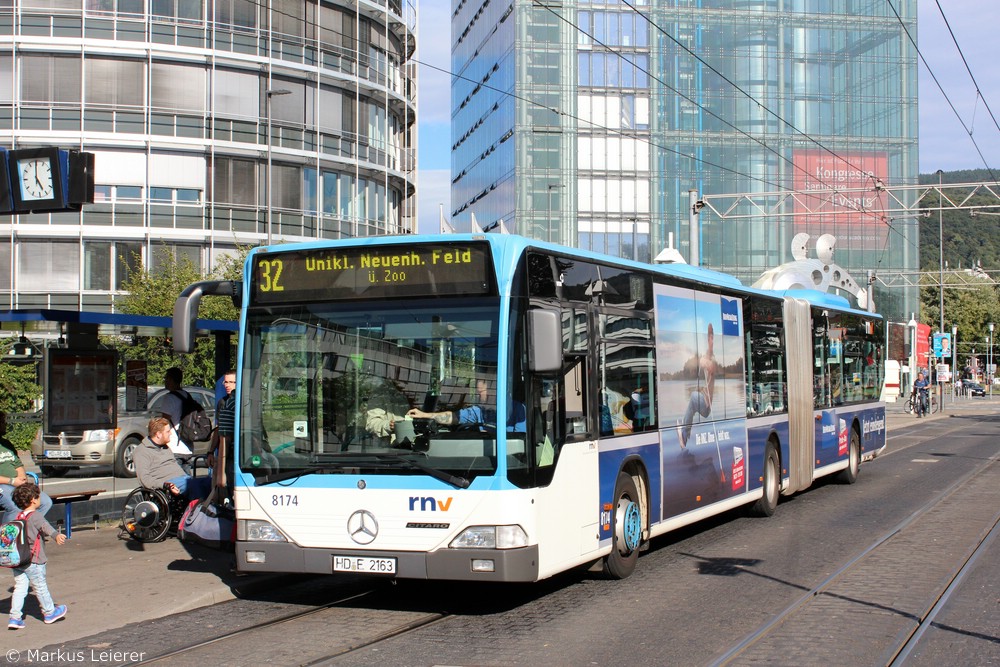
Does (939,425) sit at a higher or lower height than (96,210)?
lower

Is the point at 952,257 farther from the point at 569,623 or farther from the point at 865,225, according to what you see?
the point at 569,623

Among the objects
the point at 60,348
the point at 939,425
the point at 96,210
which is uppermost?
the point at 96,210

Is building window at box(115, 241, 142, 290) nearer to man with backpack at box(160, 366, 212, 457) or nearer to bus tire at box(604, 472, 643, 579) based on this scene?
man with backpack at box(160, 366, 212, 457)

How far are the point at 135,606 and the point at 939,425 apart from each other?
41.0 metres

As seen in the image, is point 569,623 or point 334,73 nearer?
point 569,623

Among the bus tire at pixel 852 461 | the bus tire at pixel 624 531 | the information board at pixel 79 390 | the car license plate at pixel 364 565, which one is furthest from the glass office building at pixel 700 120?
the car license plate at pixel 364 565

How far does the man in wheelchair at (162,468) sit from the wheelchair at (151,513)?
0.32 ft

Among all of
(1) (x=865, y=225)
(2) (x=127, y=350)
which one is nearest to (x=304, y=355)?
(2) (x=127, y=350)

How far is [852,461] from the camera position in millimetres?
20031

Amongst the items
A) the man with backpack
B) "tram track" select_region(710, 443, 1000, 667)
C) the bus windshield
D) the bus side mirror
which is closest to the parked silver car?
the man with backpack

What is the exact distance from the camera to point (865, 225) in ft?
233

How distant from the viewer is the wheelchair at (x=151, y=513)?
470 inches

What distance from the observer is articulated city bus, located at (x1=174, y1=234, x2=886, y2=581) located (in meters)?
8.52

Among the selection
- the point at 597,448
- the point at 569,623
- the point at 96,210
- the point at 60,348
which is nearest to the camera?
the point at 569,623
